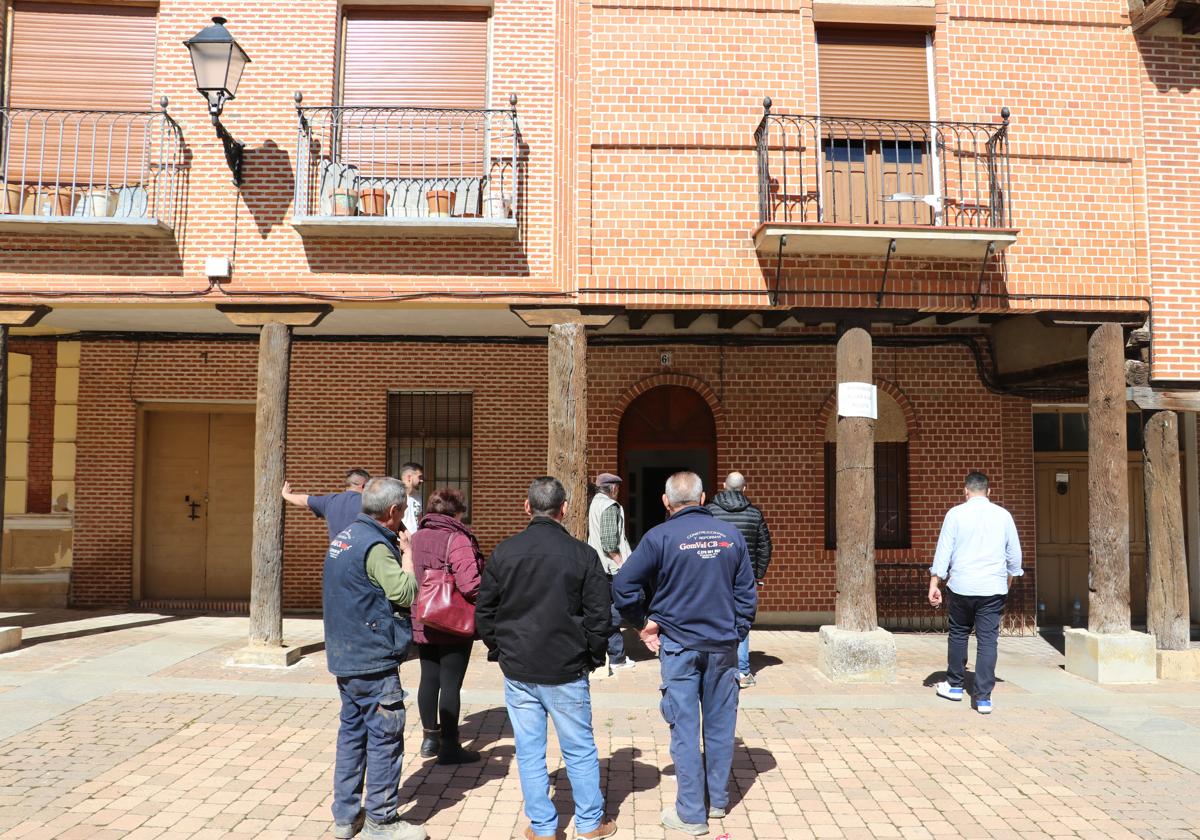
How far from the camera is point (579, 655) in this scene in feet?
13.7

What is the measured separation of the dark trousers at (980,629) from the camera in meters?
6.77

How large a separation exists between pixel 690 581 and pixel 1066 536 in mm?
8701

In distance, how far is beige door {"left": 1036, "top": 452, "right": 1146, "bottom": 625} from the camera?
1106 cm

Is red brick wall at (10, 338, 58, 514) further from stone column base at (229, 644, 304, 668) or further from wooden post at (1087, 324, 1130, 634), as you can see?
wooden post at (1087, 324, 1130, 634)

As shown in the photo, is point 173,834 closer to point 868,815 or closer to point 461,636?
point 461,636

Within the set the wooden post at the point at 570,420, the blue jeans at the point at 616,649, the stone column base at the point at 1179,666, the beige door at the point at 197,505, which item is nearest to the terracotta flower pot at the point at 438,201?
the wooden post at the point at 570,420

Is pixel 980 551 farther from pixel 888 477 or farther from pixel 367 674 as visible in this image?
pixel 367 674

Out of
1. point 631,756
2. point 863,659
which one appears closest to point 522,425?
point 863,659

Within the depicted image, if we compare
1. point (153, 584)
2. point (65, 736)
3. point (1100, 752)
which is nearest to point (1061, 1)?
point (1100, 752)

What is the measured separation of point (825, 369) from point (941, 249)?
9.76 ft

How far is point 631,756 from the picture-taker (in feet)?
18.6

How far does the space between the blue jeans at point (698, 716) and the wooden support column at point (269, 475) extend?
16.0 feet

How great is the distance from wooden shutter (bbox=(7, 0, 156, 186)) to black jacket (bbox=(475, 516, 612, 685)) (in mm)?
7128

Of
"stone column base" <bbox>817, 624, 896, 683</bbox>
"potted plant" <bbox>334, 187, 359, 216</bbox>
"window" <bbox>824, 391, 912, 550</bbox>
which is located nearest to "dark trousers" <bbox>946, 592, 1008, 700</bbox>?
"stone column base" <bbox>817, 624, 896, 683</bbox>
